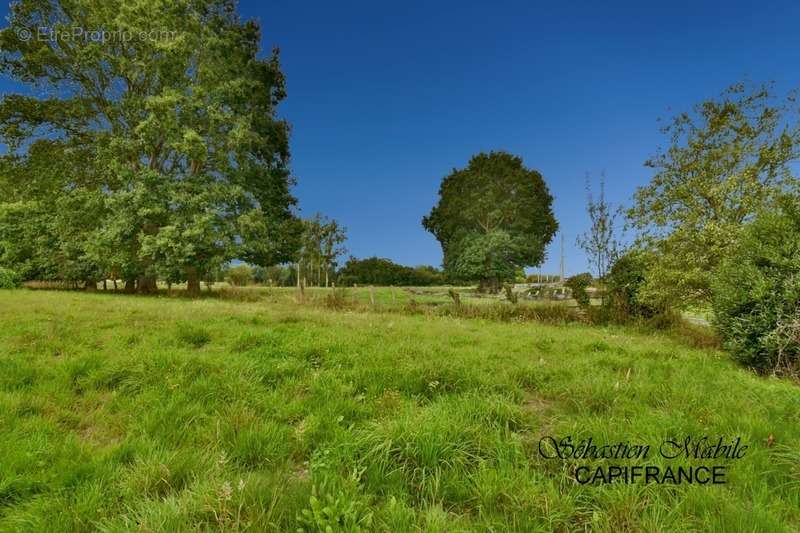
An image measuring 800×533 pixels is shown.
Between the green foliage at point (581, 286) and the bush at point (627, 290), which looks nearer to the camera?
the bush at point (627, 290)

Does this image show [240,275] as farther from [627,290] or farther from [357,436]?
[357,436]

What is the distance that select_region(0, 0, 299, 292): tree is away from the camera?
16.9 m

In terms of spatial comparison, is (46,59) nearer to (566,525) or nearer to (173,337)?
(173,337)

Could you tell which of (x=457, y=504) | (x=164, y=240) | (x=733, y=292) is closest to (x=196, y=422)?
(x=457, y=504)

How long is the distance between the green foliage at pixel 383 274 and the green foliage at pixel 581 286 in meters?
48.3

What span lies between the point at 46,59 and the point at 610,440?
2732 cm

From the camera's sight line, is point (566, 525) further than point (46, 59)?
No

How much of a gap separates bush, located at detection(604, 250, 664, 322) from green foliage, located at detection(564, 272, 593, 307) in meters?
0.67

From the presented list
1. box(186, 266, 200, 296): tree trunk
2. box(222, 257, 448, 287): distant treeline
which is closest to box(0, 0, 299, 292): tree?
box(186, 266, 200, 296): tree trunk

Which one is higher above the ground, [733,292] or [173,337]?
[733,292]

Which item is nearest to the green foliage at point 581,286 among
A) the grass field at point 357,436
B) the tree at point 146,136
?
the grass field at point 357,436

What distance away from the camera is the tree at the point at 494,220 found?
33344 millimetres

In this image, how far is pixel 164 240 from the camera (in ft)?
52.2

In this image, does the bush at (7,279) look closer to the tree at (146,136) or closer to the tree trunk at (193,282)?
the tree at (146,136)
